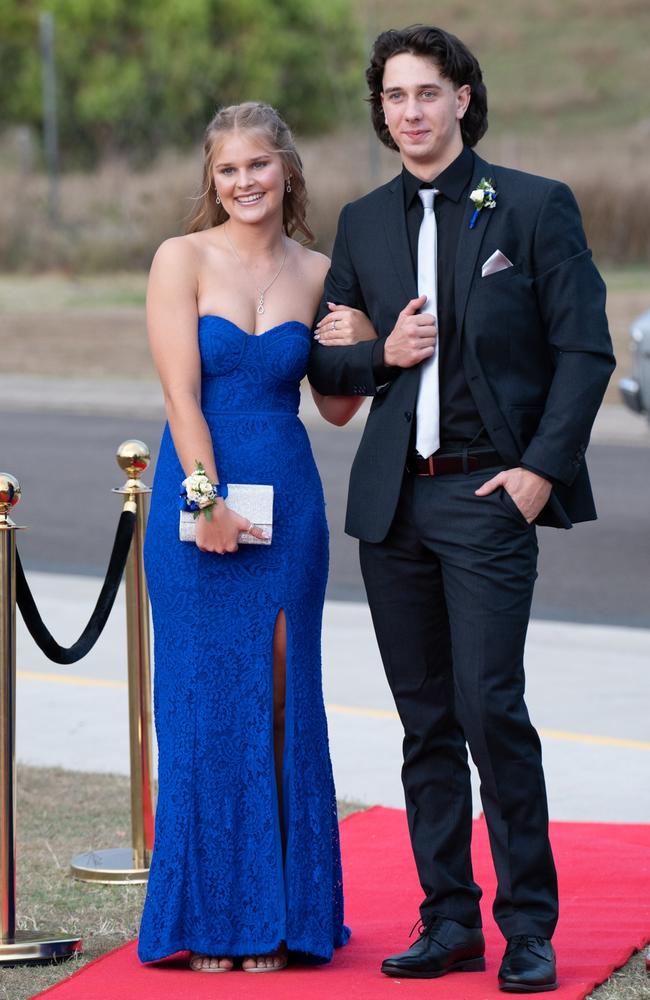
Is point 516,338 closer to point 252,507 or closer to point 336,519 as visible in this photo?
point 252,507

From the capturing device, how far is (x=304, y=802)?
4504mm

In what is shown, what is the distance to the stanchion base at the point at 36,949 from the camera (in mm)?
4566

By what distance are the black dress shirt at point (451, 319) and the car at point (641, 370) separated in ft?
23.4

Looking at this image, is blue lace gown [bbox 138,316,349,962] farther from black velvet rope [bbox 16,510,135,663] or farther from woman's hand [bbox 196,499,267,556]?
black velvet rope [bbox 16,510,135,663]

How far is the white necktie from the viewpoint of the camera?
166 inches

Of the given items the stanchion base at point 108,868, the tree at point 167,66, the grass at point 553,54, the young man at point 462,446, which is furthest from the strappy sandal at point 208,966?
the grass at point 553,54

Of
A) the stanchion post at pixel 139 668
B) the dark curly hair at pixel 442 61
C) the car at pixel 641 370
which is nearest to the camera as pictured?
the dark curly hair at pixel 442 61

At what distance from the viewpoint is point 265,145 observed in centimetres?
445

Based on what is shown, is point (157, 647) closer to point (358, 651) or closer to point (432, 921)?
point (432, 921)

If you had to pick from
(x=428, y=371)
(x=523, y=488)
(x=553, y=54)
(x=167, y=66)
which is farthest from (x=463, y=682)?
(x=553, y=54)

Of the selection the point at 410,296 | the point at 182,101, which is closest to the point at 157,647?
the point at 410,296

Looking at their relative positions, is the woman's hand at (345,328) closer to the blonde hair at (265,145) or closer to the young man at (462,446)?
the young man at (462,446)

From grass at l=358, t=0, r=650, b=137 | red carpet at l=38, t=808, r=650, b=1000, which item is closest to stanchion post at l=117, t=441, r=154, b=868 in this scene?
red carpet at l=38, t=808, r=650, b=1000

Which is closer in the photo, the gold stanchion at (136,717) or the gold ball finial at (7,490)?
the gold ball finial at (7,490)
